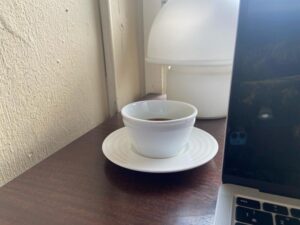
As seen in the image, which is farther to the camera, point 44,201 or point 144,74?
point 144,74

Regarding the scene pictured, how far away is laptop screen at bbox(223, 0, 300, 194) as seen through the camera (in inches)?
9.0

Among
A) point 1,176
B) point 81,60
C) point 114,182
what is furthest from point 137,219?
point 81,60

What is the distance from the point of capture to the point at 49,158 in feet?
1.19

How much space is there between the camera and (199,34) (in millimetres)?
437

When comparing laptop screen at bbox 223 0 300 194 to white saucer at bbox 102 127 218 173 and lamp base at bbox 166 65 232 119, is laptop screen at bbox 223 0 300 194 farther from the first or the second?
lamp base at bbox 166 65 232 119

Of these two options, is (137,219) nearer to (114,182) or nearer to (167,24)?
(114,182)

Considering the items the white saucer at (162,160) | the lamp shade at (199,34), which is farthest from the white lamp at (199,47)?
the white saucer at (162,160)

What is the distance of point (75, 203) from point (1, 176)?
10 cm

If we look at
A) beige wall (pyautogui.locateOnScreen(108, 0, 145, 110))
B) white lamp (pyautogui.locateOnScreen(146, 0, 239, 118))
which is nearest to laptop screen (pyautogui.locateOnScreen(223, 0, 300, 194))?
white lamp (pyautogui.locateOnScreen(146, 0, 239, 118))

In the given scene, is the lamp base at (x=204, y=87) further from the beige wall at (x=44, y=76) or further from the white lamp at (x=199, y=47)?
the beige wall at (x=44, y=76)

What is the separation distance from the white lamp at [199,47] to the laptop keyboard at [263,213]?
0.84 ft

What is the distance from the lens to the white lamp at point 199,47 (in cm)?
43

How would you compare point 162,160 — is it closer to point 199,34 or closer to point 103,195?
point 103,195

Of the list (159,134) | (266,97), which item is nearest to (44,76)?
(159,134)
